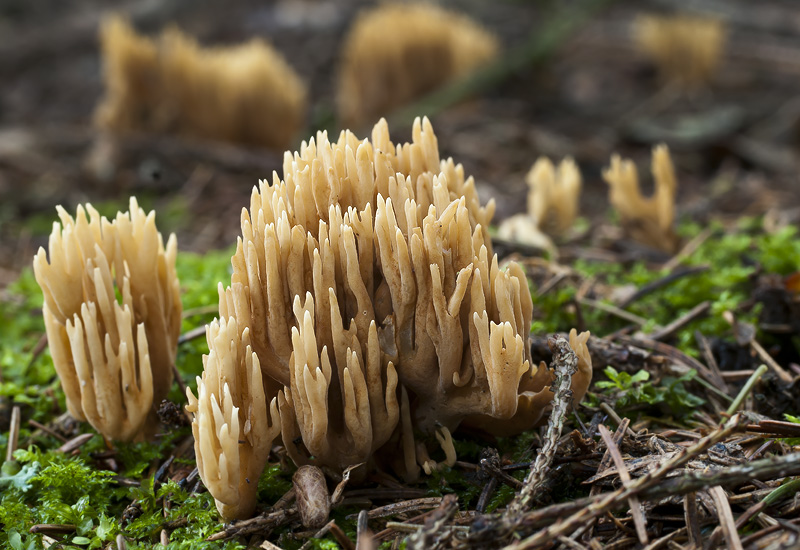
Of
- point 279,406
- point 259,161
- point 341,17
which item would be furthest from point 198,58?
point 279,406

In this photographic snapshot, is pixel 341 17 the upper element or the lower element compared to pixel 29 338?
upper

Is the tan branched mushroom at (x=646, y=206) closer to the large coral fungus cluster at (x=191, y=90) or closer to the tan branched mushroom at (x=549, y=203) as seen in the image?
the tan branched mushroom at (x=549, y=203)

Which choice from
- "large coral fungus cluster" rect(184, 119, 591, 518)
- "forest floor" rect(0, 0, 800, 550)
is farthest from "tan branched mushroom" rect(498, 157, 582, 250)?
"large coral fungus cluster" rect(184, 119, 591, 518)

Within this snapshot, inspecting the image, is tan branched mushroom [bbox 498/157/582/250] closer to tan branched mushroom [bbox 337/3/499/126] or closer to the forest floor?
the forest floor

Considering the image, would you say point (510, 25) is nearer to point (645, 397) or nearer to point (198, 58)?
point (198, 58)

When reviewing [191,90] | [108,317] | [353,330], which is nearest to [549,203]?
[353,330]

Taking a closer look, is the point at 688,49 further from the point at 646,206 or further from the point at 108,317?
the point at 108,317
